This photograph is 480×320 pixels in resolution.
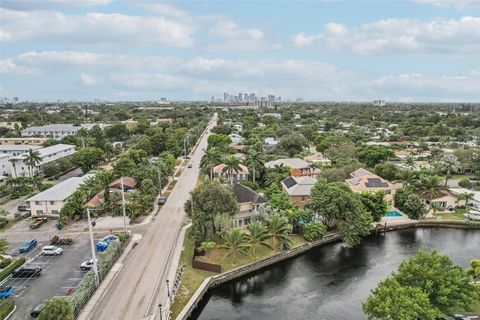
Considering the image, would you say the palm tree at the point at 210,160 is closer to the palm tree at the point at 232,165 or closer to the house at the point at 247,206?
the palm tree at the point at 232,165

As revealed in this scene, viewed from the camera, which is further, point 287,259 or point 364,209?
point 364,209

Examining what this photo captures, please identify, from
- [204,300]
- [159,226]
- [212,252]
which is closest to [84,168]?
[159,226]

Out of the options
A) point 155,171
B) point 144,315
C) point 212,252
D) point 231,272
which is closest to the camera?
point 144,315

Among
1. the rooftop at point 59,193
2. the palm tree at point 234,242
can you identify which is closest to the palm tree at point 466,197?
the palm tree at point 234,242

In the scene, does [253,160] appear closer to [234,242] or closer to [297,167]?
[297,167]

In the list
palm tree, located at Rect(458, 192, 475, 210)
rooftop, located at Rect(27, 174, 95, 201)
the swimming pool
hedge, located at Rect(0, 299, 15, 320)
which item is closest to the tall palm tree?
palm tree, located at Rect(458, 192, 475, 210)

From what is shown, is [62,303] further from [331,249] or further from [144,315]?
[331,249]
